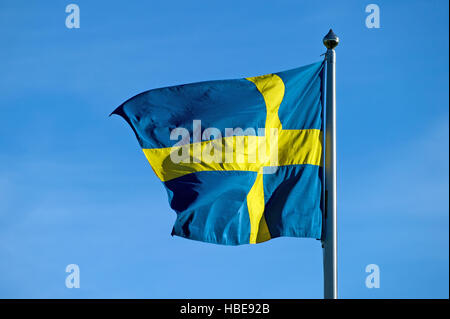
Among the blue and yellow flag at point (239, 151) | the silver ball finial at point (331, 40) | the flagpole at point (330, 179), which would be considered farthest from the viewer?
the silver ball finial at point (331, 40)

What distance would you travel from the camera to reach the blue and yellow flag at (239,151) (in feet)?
43.9

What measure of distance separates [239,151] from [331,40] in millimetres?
2450

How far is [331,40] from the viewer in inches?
538

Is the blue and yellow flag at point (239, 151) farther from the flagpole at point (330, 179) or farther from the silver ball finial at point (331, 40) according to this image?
the silver ball finial at point (331, 40)

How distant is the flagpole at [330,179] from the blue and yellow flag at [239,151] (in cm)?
32

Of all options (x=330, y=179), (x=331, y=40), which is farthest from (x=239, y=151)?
(x=331, y=40)

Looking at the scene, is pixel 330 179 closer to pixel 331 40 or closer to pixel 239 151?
pixel 239 151

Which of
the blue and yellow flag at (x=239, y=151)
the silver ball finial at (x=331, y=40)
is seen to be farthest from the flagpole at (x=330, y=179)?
the blue and yellow flag at (x=239, y=151)

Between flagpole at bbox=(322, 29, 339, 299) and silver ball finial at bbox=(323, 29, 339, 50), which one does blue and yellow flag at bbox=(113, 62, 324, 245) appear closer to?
flagpole at bbox=(322, 29, 339, 299)

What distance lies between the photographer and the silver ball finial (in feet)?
44.9

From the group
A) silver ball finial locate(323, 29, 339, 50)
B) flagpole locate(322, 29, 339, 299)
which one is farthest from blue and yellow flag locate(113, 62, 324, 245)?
silver ball finial locate(323, 29, 339, 50)
